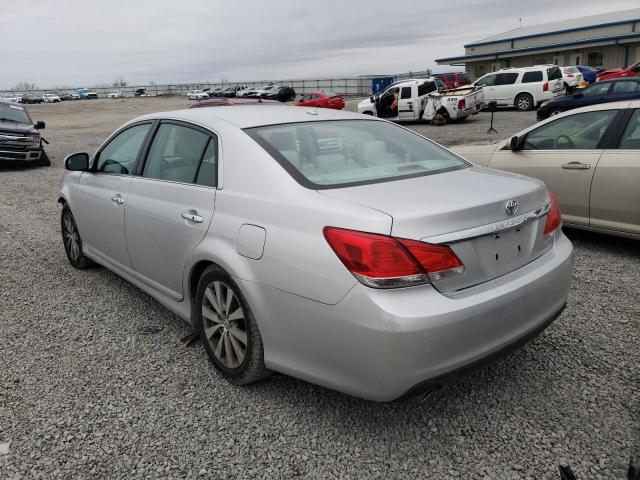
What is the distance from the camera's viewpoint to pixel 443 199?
2.45m

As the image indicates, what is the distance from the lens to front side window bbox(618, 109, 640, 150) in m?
5.02

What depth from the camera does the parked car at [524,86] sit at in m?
23.5

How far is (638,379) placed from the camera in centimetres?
298

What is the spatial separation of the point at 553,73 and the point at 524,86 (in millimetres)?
1315

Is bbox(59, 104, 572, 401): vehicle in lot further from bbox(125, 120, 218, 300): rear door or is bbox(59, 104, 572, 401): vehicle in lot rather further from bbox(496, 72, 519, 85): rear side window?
bbox(496, 72, 519, 85): rear side window

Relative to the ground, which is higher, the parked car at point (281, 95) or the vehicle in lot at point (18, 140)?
the parked car at point (281, 95)

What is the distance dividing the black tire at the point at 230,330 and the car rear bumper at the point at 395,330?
0.12 metres

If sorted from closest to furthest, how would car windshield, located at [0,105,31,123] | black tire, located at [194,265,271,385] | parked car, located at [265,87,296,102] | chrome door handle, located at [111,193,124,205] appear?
1. black tire, located at [194,265,271,385]
2. chrome door handle, located at [111,193,124,205]
3. car windshield, located at [0,105,31,123]
4. parked car, located at [265,87,296,102]

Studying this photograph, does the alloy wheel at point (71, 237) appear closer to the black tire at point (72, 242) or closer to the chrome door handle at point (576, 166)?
the black tire at point (72, 242)

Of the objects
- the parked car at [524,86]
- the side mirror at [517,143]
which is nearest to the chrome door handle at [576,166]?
the side mirror at [517,143]

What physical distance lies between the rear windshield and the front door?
53.7 inches

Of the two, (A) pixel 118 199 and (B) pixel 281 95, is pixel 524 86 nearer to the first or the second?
(A) pixel 118 199

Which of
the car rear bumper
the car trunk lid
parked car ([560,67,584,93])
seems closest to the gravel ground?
the car rear bumper

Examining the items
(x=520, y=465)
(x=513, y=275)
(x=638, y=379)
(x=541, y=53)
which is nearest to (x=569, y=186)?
(x=638, y=379)
